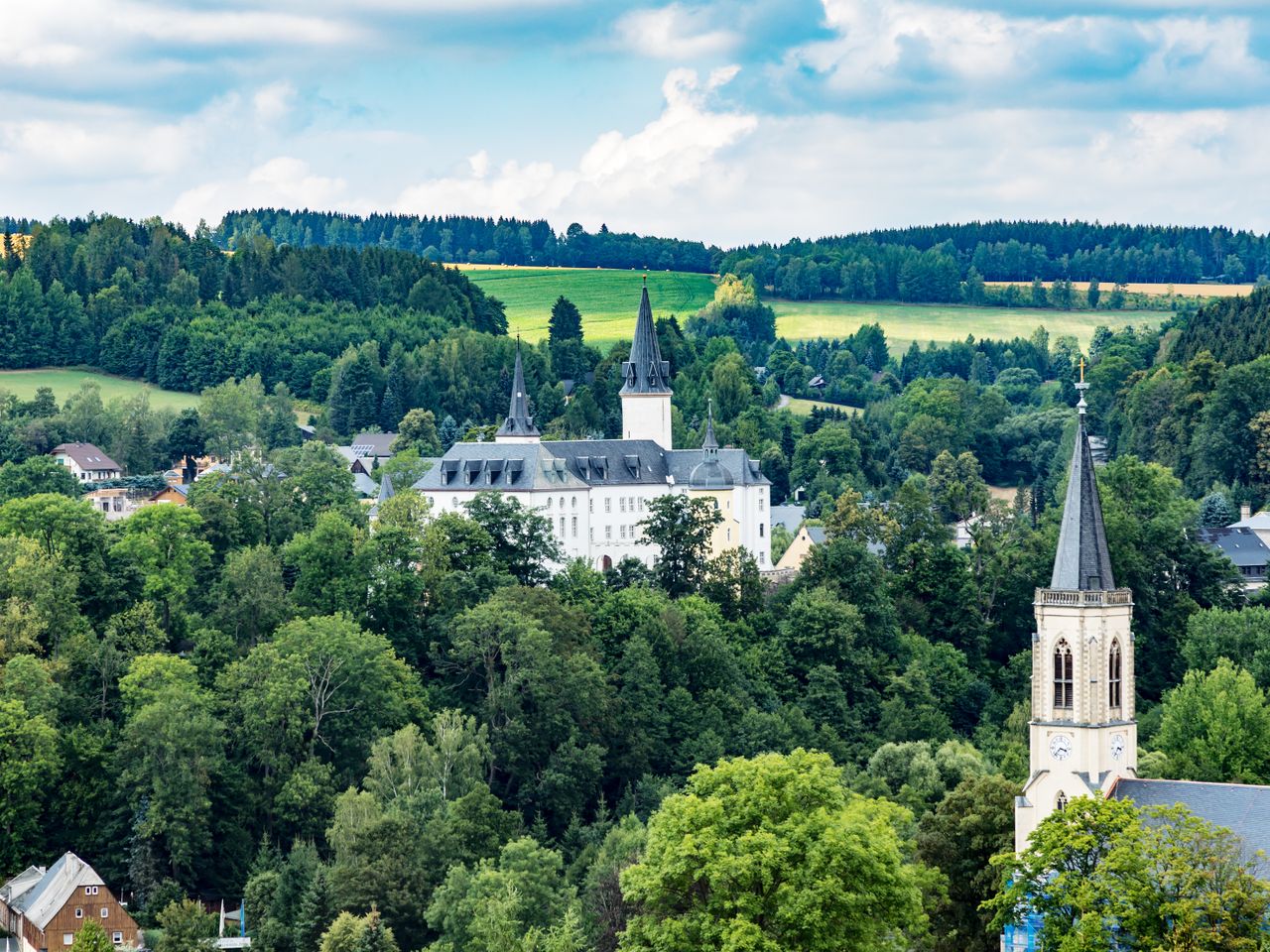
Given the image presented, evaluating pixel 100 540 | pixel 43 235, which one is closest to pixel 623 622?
pixel 100 540

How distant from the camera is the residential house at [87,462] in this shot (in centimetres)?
13588

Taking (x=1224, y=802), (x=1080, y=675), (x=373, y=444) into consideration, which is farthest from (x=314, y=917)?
(x=373, y=444)

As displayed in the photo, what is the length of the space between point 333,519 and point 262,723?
46.8 feet

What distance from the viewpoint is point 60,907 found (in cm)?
7831

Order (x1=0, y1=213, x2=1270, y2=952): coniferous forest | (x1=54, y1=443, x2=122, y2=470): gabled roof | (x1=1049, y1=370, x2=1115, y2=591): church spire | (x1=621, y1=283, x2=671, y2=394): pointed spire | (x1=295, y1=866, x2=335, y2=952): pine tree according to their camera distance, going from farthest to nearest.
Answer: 1. (x1=54, y1=443, x2=122, y2=470): gabled roof
2. (x1=621, y1=283, x2=671, y2=394): pointed spire
3. (x1=295, y1=866, x2=335, y2=952): pine tree
4. (x1=1049, y1=370, x2=1115, y2=591): church spire
5. (x1=0, y1=213, x2=1270, y2=952): coniferous forest

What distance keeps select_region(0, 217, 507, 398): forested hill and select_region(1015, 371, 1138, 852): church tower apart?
356ft

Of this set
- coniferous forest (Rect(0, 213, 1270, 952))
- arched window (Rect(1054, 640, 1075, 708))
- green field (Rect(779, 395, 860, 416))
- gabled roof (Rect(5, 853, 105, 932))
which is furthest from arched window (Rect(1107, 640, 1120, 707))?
green field (Rect(779, 395, 860, 416))

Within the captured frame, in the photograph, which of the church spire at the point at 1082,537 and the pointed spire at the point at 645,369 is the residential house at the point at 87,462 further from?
the church spire at the point at 1082,537

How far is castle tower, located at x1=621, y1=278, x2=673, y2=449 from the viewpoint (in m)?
117

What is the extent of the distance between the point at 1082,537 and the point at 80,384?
4288 inches

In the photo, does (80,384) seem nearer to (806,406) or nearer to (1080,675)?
(806,406)

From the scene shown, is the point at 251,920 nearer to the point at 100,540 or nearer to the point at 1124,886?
the point at 100,540

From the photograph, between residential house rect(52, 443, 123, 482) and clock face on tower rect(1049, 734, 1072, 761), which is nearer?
clock face on tower rect(1049, 734, 1072, 761)

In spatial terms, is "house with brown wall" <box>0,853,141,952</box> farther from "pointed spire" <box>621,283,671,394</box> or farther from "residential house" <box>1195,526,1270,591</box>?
"residential house" <box>1195,526,1270,591</box>
